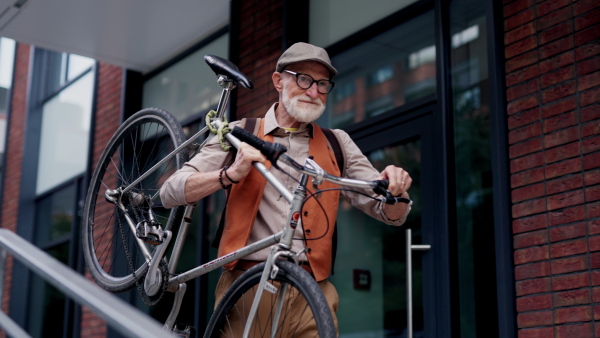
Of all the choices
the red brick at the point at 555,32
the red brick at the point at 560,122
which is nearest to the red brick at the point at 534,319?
the red brick at the point at 560,122

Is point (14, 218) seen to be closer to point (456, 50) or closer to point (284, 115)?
point (456, 50)

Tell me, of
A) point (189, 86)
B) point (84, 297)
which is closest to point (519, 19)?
point (84, 297)

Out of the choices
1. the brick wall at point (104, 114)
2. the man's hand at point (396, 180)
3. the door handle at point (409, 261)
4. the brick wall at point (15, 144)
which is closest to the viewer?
the man's hand at point (396, 180)

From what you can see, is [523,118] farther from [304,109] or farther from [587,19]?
[304,109]

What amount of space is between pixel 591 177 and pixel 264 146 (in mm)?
1747

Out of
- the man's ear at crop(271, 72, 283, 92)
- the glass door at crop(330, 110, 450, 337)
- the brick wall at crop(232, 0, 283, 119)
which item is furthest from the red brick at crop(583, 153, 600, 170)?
the brick wall at crop(232, 0, 283, 119)

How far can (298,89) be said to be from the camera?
2.94m

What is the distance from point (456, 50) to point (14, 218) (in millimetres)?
7750

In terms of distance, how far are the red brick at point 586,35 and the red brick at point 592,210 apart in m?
0.76

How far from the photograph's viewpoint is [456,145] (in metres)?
4.62

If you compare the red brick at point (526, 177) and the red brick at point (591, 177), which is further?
the red brick at point (526, 177)

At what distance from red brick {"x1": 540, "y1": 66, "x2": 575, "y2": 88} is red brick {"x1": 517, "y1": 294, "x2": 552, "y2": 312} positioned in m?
1.00

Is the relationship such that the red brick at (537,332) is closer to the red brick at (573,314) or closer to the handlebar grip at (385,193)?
the red brick at (573,314)

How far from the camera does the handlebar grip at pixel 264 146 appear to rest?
2582mm
